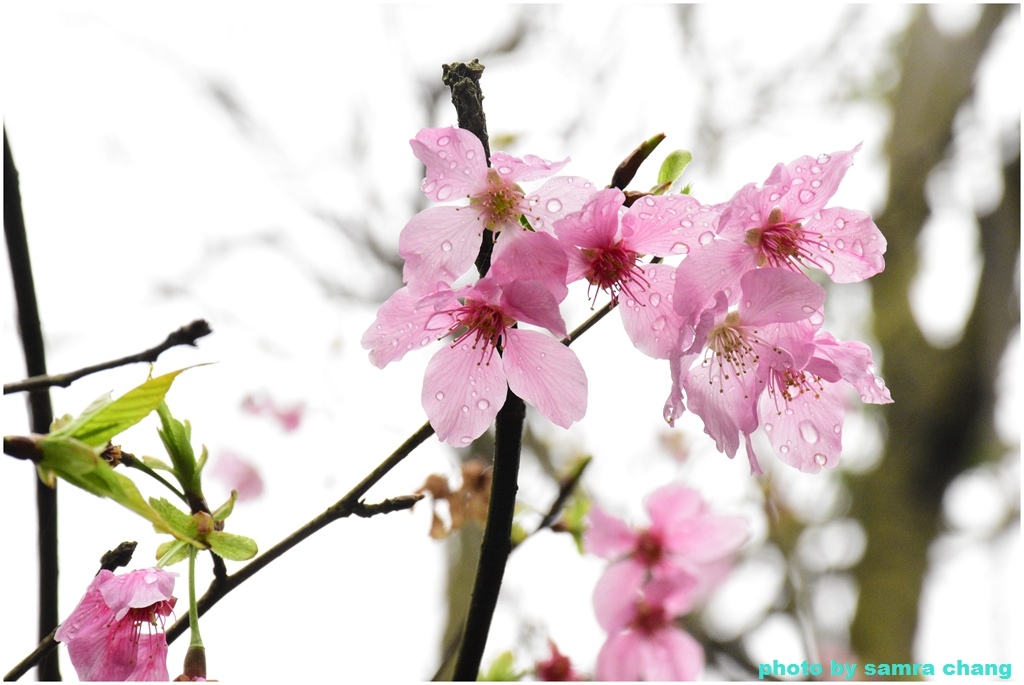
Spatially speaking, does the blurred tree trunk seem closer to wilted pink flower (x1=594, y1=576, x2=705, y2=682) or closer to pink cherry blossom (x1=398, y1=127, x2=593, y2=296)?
wilted pink flower (x1=594, y1=576, x2=705, y2=682)

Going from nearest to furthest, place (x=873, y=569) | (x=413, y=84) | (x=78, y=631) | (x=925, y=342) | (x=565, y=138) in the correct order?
(x=78, y=631)
(x=413, y=84)
(x=565, y=138)
(x=873, y=569)
(x=925, y=342)

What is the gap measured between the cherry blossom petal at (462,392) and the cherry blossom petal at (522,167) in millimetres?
175

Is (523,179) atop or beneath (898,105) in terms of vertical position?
beneath

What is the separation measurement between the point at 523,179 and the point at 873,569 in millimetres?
3951

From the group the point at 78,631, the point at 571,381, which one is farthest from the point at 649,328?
the point at 78,631

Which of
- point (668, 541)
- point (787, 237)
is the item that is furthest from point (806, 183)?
point (668, 541)

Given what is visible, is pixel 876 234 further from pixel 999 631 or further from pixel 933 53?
pixel 933 53

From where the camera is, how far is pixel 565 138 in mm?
3520

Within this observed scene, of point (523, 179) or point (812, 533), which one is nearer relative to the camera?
point (523, 179)

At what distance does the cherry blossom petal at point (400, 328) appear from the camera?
0.73 m

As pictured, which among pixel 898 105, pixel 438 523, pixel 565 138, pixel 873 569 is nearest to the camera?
pixel 438 523

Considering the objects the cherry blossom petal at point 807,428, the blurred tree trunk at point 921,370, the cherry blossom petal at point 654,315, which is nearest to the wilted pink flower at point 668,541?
the cherry blossom petal at point 807,428

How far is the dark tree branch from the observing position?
71cm

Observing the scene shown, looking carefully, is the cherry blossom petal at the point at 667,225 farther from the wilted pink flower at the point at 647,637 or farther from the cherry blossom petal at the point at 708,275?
the wilted pink flower at the point at 647,637
